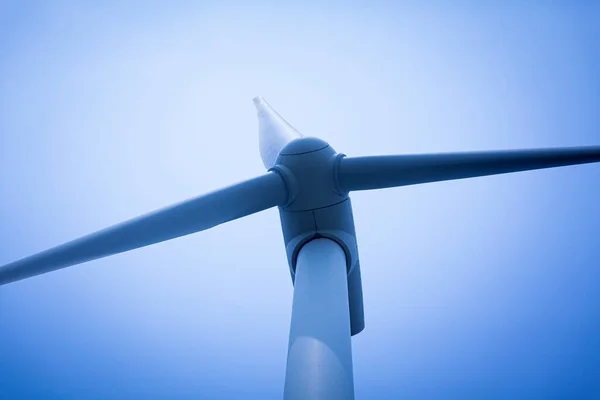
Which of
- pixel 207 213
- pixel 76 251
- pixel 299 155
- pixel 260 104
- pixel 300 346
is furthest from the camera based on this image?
pixel 260 104

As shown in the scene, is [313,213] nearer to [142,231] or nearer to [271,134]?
[142,231]

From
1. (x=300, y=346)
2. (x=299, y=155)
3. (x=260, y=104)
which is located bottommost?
(x=300, y=346)

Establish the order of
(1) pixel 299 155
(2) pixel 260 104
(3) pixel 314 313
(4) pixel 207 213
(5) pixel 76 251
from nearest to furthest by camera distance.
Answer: (3) pixel 314 313 → (5) pixel 76 251 → (4) pixel 207 213 → (1) pixel 299 155 → (2) pixel 260 104

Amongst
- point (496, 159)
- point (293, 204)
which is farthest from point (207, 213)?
point (496, 159)

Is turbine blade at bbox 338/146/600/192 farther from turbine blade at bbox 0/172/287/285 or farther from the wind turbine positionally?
turbine blade at bbox 0/172/287/285

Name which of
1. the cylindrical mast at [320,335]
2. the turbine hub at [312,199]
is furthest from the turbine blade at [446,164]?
the cylindrical mast at [320,335]

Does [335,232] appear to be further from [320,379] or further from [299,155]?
[320,379]

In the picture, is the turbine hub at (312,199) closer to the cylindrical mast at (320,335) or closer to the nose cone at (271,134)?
the cylindrical mast at (320,335)

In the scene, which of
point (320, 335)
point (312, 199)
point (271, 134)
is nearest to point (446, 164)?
point (312, 199)
